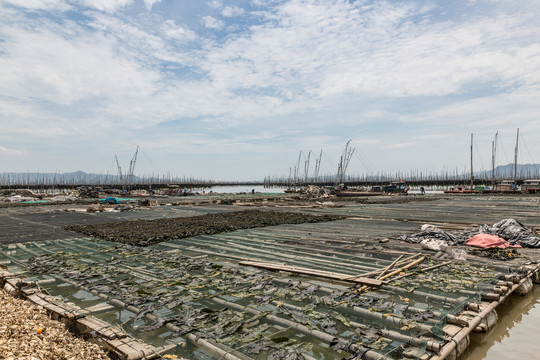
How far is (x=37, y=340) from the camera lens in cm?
428

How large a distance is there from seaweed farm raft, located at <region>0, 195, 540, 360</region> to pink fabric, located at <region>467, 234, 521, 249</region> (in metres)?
0.04

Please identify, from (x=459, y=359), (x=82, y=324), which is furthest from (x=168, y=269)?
(x=459, y=359)

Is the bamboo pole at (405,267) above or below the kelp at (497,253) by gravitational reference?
above

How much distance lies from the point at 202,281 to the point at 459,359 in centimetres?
504

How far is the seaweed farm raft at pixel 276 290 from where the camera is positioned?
4.42 m

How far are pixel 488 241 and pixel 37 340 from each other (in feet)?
40.9

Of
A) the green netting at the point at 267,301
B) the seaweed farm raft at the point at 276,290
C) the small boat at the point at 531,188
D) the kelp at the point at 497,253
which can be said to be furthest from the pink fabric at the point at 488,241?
the small boat at the point at 531,188

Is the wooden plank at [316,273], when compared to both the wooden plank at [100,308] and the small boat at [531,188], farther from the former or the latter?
the small boat at [531,188]

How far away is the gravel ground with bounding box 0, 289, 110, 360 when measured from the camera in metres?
3.90

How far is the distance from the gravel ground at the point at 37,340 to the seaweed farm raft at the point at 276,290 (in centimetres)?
16

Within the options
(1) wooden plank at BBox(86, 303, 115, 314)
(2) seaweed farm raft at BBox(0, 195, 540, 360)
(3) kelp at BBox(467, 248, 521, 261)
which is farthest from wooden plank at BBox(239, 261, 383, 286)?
(3) kelp at BBox(467, 248, 521, 261)

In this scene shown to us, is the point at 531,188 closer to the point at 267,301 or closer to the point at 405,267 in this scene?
the point at 405,267

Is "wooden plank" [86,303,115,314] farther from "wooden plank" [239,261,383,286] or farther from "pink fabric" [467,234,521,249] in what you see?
"pink fabric" [467,234,521,249]

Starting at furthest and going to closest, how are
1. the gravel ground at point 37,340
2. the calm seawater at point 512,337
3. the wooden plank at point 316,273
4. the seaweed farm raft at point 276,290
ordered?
1. the wooden plank at point 316,273
2. the calm seawater at point 512,337
3. the seaweed farm raft at point 276,290
4. the gravel ground at point 37,340
